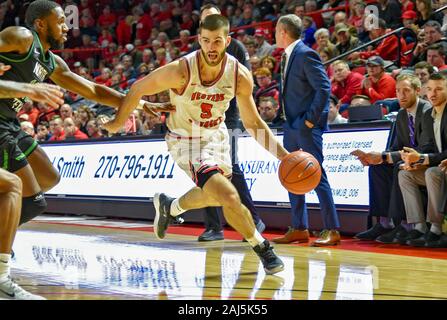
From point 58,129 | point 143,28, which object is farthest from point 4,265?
point 143,28

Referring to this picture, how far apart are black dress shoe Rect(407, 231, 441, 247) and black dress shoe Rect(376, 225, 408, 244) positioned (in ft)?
0.71

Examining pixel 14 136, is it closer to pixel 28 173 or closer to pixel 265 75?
pixel 28 173

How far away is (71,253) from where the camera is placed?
644 centimetres

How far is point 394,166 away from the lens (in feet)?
23.6

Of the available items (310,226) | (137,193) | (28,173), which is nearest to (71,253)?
(28,173)

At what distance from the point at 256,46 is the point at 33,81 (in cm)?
889

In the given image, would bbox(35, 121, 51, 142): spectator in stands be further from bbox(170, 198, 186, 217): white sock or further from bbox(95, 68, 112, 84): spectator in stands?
bbox(170, 198, 186, 217): white sock

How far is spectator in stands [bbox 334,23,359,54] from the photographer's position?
11391mm

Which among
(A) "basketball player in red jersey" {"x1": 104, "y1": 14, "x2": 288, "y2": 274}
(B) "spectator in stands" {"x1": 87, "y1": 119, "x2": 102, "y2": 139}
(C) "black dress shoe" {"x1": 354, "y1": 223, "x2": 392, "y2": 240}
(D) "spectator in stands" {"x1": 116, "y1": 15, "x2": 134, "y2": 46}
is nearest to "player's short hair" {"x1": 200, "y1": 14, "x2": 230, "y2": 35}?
(A) "basketball player in red jersey" {"x1": 104, "y1": 14, "x2": 288, "y2": 274}

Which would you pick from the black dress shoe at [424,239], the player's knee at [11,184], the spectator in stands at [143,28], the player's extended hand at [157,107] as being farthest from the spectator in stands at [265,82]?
the spectator in stands at [143,28]

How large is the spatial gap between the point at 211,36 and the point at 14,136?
5.03ft

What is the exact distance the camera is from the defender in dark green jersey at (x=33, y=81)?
15.9 feet

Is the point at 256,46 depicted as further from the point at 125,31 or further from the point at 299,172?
the point at 299,172

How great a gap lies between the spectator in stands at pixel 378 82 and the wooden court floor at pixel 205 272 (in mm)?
3176
